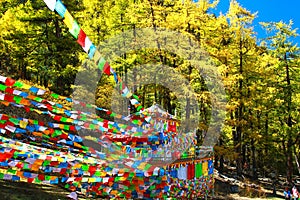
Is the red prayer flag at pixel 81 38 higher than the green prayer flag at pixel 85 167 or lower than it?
higher

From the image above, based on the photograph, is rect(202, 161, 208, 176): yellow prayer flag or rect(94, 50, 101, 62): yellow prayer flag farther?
rect(202, 161, 208, 176): yellow prayer flag

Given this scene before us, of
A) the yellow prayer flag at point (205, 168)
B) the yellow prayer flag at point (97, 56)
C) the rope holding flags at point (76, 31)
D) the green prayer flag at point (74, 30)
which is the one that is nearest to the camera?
the rope holding flags at point (76, 31)

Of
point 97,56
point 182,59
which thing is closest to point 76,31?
point 97,56

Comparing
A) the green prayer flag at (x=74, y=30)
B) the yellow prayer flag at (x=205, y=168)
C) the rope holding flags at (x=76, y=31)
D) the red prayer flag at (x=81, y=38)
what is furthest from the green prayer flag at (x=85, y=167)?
the yellow prayer flag at (x=205, y=168)

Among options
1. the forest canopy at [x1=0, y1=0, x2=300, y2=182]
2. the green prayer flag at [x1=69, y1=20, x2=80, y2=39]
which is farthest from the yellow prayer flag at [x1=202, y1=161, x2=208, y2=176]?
the green prayer flag at [x1=69, y1=20, x2=80, y2=39]

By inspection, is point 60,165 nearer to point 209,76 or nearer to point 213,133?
point 209,76

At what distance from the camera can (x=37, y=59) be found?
2033cm

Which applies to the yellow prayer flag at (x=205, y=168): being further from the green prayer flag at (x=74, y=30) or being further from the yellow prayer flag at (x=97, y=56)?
the green prayer flag at (x=74, y=30)

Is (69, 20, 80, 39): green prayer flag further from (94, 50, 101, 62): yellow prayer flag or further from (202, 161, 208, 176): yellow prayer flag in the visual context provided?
(202, 161, 208, 176): yellow prayer flag

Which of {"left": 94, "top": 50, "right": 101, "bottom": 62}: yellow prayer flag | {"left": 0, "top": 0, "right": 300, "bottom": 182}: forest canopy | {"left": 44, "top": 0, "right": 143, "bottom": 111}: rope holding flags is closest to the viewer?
{"left": 44, "top": 0, "right": 143, "bottom": 111}: rope holding flags

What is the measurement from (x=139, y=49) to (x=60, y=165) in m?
16.8

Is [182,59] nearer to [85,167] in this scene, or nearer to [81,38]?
[85,167]

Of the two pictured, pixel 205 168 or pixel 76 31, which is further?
pixel 205 168

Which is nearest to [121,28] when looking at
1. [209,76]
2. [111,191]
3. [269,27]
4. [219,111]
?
[209,76]
